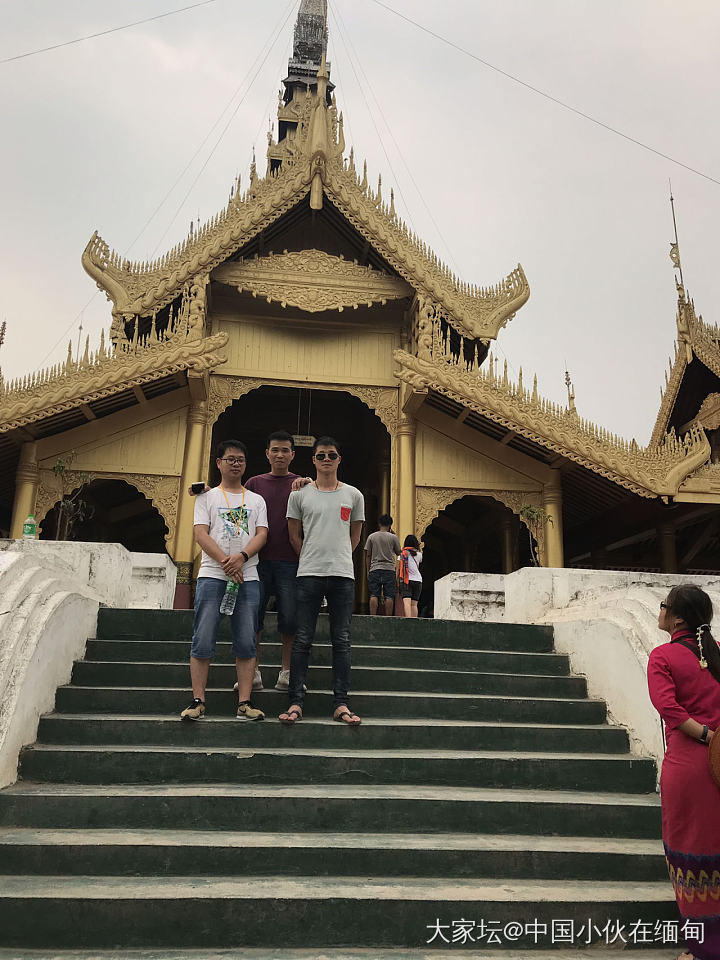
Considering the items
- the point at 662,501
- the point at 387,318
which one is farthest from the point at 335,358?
the point at 662,501

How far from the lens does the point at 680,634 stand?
269 cm

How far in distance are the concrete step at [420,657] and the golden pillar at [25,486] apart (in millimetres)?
5442

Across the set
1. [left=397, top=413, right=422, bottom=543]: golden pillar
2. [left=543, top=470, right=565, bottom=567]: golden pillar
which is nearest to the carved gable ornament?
[left=397, top=413, right=422, bottom=543]: golden pillar

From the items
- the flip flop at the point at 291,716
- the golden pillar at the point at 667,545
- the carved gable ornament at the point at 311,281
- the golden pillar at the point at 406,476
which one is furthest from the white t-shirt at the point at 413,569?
the golden pillar at the point at 667,545

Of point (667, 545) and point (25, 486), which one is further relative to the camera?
point (667, 545)

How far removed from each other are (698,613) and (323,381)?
8632 mm

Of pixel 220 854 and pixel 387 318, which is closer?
pixel 220 854

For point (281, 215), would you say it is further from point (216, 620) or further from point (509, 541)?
point (216, 620)

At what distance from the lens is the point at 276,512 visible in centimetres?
425

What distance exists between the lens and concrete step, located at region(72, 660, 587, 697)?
4.20 m

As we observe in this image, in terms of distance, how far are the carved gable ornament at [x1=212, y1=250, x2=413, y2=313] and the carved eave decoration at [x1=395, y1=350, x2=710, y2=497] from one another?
160 centimetres

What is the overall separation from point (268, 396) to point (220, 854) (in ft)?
39.8

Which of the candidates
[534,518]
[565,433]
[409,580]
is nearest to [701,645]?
[409,580]

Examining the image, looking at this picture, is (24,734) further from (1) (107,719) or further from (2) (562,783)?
(2) (562,783)
